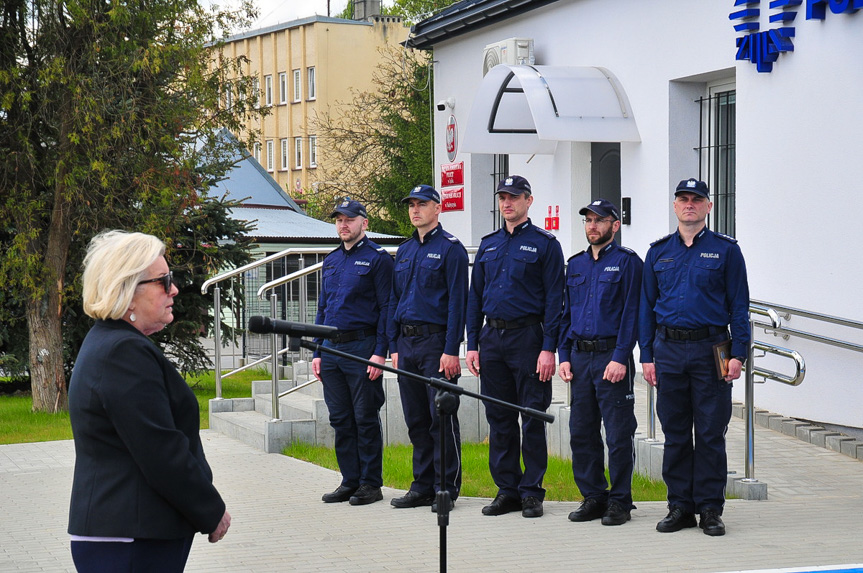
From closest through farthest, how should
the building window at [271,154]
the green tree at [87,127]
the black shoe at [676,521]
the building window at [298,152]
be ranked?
the black shoe at [676,521]
the green tree at [87,127]
the building window at [298,152]
the building window at [271,154]

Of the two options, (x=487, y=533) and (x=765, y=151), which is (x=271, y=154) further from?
(x=487, y=533)

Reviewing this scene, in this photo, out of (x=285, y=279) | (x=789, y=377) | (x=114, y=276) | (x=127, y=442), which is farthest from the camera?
(x=285, y=279)

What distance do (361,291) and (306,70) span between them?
49.7m

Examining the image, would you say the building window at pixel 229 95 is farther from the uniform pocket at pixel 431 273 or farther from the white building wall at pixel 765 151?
the uniform pocket at pixel 431 273

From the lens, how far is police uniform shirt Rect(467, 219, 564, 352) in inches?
287

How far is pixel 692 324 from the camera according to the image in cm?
666

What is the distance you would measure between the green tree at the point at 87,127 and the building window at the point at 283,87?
144ft

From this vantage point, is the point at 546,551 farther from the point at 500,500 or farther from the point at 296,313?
the point at 296,313

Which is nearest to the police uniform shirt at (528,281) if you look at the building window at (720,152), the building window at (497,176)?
the building window at (720,152)

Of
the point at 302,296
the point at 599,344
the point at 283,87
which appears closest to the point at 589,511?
the point at 599,344

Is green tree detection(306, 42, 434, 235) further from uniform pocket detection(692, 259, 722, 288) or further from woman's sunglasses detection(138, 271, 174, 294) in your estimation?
woman's sunglasses detection(138, 271, 174, 294)

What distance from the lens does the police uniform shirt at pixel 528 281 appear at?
7289mm

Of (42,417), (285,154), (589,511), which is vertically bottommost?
(42,417)

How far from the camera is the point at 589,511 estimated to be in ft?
23.4
